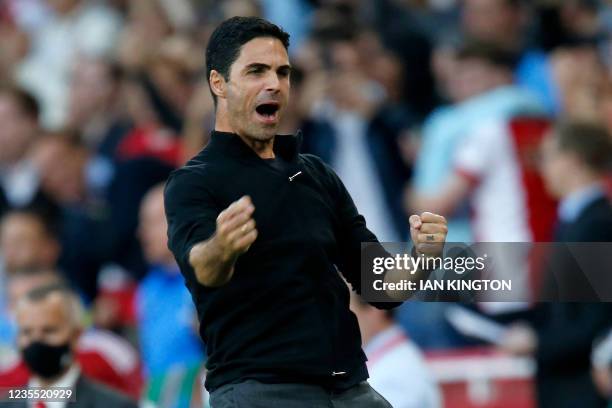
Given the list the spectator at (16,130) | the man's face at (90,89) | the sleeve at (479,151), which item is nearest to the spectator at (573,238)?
the sleeve at (479,151)

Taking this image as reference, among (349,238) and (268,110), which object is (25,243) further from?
(268,110)

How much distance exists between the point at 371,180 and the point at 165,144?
57.8 inches

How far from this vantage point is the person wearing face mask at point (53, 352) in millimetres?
5652

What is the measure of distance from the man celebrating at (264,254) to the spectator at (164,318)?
374 cm

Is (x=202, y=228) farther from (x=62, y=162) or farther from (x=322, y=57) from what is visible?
(x=62, y=162)

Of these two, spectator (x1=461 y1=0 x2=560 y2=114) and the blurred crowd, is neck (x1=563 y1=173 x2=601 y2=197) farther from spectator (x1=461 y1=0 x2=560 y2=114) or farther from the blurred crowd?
spectator (x1=461 y1=0 x2=560 y2=114)

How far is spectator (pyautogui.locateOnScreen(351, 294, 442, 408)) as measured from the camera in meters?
6.68

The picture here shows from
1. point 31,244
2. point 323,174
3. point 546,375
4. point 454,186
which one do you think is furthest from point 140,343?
point 323,174

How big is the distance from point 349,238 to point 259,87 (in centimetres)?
59

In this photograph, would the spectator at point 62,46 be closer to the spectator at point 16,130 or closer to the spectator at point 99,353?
the spectator at point 16,130

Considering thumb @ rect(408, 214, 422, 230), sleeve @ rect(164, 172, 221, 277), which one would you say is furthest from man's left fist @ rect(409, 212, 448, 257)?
sleeve @ rect(164, 172, 221, 277)

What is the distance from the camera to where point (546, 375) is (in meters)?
7.16

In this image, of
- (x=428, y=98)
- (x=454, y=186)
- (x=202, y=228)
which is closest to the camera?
(x=202, y=228)

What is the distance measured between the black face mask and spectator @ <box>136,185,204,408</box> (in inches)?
88.1
